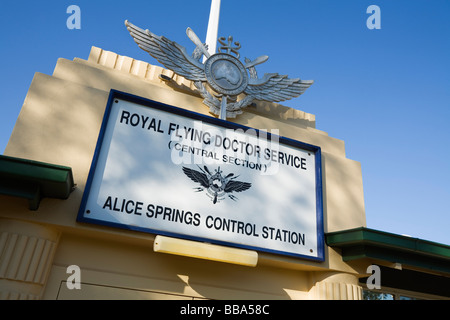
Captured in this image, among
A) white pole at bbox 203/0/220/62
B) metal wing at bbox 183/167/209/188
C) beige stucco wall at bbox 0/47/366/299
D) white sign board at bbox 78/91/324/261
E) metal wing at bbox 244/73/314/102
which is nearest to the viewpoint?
beige stucco wall at bbox 0/47/366/299

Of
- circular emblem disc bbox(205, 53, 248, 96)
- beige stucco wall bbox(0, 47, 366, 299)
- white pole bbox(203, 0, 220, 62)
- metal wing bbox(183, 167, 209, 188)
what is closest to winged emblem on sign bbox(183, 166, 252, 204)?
metal wing bbox(183, 167, 209, 188)

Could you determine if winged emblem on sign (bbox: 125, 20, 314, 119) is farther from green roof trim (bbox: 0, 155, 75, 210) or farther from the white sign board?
green roof trim (bbox: 0, 155, 75, 210)

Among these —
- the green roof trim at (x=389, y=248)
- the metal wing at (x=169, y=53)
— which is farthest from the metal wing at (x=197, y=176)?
the green roof trim at (x=389, y=248)

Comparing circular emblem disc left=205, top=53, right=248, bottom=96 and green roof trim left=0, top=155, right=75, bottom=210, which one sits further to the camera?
circular emblem disc left=205, top=53, right=248, bottom=96

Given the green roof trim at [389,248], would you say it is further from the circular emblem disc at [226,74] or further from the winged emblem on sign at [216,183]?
the circular emblem disc at [226,74]

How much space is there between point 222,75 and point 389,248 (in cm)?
417

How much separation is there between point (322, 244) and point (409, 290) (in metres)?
2.58

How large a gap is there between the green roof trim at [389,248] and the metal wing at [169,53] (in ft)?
12.2

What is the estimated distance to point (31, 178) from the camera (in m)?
3.94

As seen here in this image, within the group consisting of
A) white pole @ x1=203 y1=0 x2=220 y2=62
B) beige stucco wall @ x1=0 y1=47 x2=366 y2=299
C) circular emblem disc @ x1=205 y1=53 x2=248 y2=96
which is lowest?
beige stucco wall @ x1=0 y1=47 x2=366 y2=299

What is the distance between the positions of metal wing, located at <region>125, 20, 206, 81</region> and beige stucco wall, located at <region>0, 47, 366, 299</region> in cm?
30

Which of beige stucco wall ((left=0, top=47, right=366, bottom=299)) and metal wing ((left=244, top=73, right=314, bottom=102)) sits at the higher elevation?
metal wing ((left=244, top=73, right=314, bottom=102))

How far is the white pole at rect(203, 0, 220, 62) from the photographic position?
28.9 ft

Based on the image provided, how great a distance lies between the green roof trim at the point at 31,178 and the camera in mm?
3912
